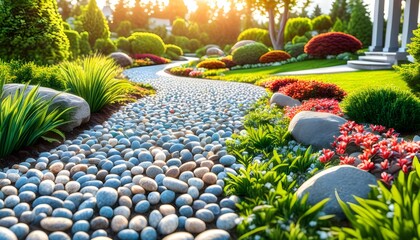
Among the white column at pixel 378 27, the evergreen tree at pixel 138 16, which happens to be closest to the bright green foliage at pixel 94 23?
the white column at pixel 378 27

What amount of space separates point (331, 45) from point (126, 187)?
1701cm

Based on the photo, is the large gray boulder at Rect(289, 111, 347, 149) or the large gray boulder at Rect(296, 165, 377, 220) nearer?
the large gray boulder at Rect(296, 165, 377, 220)

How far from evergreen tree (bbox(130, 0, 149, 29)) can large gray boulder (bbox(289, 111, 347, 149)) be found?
50404mm

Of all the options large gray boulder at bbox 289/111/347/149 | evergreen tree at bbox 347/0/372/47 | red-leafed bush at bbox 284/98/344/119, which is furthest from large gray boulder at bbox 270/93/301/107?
evergreen tree at bbox 347/0/372/47

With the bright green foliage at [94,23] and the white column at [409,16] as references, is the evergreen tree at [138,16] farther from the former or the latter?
the white column at [409,16]

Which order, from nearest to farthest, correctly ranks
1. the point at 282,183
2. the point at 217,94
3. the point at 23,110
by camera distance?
1. the point at 282,183
2. the point at 23,110
3. the point at 217,94

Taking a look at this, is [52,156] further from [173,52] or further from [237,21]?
[237,21]

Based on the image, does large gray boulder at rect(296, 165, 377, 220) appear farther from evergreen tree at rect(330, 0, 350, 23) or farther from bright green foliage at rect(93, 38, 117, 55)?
evergreen tree at rect(330, 0, 350, 23)

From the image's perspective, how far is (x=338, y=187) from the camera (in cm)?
283

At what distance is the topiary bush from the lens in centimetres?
497

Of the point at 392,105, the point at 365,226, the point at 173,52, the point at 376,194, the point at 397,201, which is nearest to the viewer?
the point at 365,226

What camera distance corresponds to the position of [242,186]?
318cm

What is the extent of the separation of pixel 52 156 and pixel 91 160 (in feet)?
1.61

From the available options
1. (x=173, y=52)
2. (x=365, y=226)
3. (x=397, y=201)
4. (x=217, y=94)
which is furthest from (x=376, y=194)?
(x=173, y=52)
